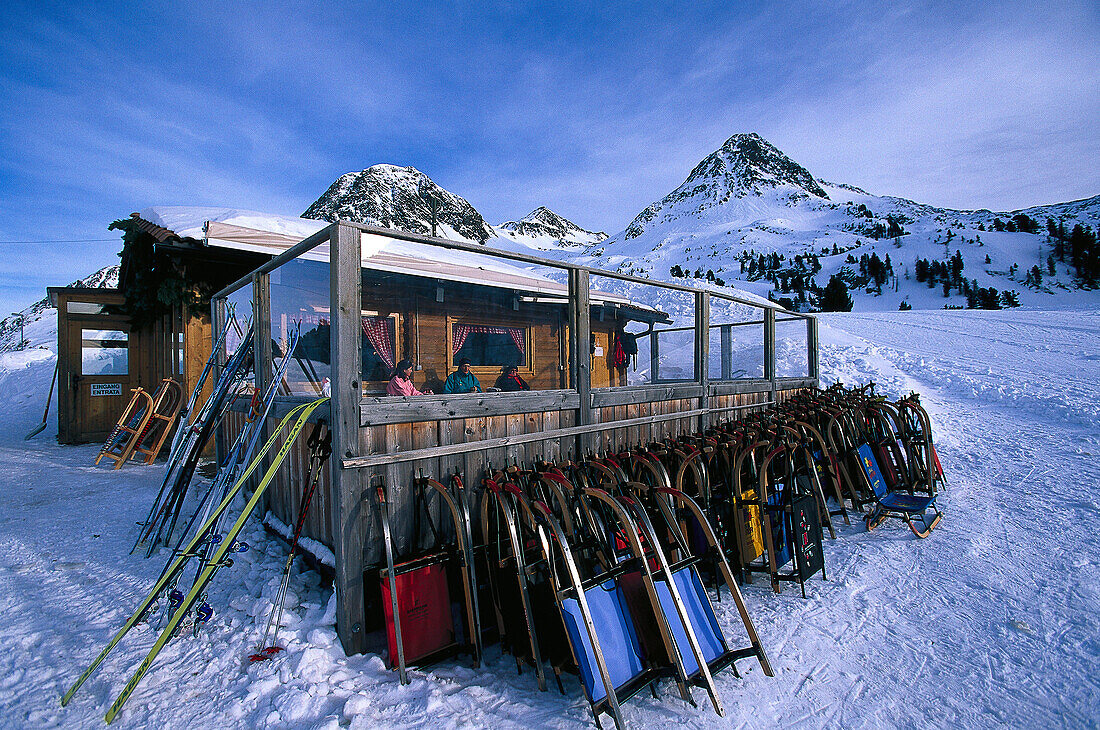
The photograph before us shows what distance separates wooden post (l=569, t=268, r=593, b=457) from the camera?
13.9 ft

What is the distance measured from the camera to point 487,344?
24.8ft

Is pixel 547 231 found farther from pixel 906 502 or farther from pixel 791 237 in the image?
pixel 906 502

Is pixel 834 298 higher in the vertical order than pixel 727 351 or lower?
higher

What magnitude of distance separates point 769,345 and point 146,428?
9298mm

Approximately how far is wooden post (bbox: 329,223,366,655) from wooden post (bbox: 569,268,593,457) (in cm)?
179

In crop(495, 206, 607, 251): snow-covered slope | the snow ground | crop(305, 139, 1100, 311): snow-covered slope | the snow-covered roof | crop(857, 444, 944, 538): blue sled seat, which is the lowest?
the snow ground

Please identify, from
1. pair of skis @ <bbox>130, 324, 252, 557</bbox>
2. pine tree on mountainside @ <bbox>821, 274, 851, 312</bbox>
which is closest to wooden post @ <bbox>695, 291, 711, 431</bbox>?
pair of skis @ <bbox>130, 324, 252, 557</bbox>

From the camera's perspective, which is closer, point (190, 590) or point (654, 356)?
point (190, 590)

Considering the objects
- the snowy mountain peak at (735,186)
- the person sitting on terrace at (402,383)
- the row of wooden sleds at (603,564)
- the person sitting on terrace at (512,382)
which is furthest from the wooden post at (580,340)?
the snowy mountain peak at (735,186)

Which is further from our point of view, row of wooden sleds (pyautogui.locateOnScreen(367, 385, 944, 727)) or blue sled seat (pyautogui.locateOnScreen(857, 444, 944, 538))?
blue sled seat (pyautogui.locateOnScreen(857, 444, 944, 538))

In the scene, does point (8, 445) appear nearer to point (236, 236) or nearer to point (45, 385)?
point (236, 236)

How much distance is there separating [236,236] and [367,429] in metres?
4.83

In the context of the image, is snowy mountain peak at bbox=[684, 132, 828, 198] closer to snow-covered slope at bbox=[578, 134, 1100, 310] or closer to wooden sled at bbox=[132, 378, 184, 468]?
snow-covered slope at bbox=[578, 134, 1100, 310]

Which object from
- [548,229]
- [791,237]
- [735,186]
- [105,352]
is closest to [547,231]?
[548,229]
